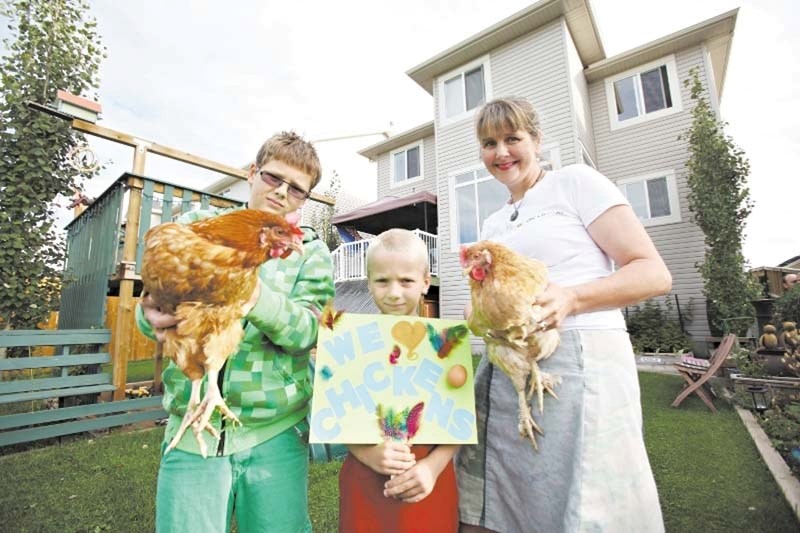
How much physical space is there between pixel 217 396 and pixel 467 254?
2.60 ft

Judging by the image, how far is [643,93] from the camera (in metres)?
10.6

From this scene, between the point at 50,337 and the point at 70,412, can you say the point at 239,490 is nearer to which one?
the point at 70,412

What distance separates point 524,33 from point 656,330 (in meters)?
8.74

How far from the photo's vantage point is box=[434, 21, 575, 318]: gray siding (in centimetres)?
959

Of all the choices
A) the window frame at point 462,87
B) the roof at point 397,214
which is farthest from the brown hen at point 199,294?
the roof at point 397,214

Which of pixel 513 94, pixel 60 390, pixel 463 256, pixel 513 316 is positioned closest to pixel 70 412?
pixel 60 390

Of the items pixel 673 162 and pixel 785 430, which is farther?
pixel 673 162

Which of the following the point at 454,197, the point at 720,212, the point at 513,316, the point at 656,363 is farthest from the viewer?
the point at 454,197

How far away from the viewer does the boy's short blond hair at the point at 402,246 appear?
1543mm

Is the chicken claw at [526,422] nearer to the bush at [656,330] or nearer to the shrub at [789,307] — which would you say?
the shrub at [789,307]

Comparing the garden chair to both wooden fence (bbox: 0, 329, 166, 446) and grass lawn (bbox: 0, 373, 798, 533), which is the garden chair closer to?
grass lawn (bbox: 0, 373, 798, 533)

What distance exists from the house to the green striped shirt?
27.6ft

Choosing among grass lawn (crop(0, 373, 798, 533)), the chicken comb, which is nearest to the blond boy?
the chicken comb

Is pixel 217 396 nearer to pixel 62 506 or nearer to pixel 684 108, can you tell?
pixel 62 506
